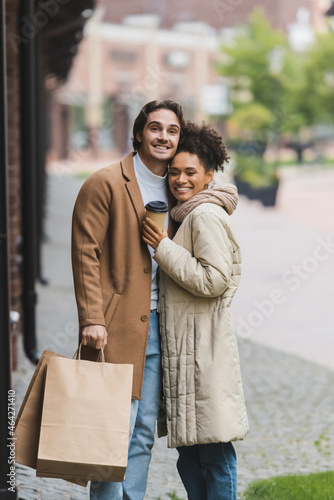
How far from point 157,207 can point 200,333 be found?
1.67ft

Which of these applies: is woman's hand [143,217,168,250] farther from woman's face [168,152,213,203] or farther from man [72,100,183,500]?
woman's face [168,152,213,203]

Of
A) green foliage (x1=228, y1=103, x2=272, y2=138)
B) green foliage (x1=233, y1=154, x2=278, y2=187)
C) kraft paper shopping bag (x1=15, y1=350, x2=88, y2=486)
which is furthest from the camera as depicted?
green foliage (x1=228, y1=103, x2=272, y2=138)

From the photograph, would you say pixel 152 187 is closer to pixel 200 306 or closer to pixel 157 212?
pixel 157 212

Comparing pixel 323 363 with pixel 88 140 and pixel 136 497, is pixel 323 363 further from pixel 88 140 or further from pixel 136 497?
pixel 88 140

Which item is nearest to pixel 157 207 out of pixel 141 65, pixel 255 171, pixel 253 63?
pixel 255 171

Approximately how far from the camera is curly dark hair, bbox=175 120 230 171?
3.22m

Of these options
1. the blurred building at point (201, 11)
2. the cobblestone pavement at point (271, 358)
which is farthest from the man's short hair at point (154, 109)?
the blurred building at point (201, 11)

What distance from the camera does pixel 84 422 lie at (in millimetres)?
2871

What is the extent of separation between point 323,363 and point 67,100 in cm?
5772

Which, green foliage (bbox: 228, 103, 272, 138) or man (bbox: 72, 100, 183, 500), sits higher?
green foliage (bbox: 228, 103, 272, 138)

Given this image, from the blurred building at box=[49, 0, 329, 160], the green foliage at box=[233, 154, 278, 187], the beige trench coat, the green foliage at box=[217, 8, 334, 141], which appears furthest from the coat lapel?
the blurred building at box=[49, 0, 329, 160]

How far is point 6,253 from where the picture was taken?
11.7 ft

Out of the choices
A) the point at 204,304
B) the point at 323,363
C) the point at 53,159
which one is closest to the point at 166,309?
the point at 204,304

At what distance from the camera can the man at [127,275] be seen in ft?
10.3
